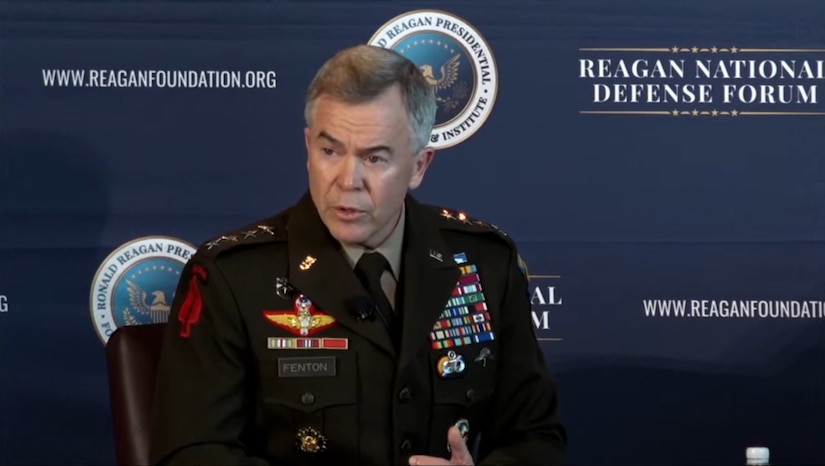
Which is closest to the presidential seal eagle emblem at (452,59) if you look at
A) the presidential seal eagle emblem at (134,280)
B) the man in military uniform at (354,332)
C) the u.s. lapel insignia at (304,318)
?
the presidential seal eagle emblem at (134,280)

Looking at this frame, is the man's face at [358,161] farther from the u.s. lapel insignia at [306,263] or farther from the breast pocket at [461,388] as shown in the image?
the breast pocket at [461,388]

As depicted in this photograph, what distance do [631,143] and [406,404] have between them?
4.45 feet

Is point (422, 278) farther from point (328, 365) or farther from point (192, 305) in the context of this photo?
point (192, 305)

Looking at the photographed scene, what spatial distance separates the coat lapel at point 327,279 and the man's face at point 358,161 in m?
0.06

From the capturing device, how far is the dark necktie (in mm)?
2617

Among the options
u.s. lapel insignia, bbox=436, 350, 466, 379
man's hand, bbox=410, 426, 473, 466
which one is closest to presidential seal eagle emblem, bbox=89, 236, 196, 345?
u.s. lapel insignia, bbox=436, 350, 466, 379

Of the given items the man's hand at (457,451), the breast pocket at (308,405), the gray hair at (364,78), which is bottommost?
the man's hand at (457,451)

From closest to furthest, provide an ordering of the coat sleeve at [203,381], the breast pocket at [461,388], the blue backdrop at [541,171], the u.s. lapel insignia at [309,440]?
1. the coat sleeve at [203,381]
2. the u.s. lapel insignia at [309,440]
3. the breast pocket at [461,388]
4. the blue backdrop at [541,171]

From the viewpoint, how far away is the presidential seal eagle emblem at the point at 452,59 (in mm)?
3650

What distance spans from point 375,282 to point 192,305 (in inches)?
14.6

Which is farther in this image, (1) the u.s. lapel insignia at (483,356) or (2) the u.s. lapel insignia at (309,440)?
(1) the u.s. lapel insignia at (483,356)

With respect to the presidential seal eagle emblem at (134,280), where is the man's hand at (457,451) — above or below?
below

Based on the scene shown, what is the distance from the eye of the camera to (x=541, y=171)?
365 centimetres

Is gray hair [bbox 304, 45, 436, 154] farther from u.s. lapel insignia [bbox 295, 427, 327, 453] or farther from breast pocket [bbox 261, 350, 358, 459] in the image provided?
u.s. lapel insignia [bbox 295, 427, 327, 453]
